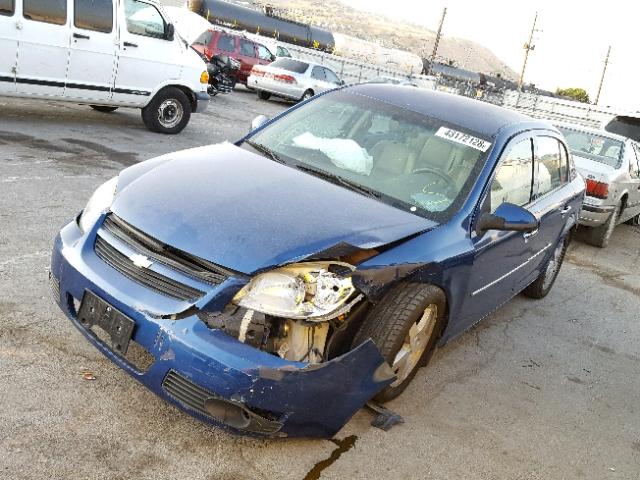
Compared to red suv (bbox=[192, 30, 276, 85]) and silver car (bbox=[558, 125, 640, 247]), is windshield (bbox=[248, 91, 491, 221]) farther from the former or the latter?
red suv (bbox=[192, 30, 276, 85])

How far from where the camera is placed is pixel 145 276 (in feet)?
9.19

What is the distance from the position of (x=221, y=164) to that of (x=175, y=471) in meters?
1.66

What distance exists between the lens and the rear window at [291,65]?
20281mm

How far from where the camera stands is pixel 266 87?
19.9 m

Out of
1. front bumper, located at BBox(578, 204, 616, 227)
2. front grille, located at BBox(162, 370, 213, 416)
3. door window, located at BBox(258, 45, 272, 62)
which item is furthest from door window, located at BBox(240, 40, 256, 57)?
front grille, located at BBox(162, 370, 213, 416)

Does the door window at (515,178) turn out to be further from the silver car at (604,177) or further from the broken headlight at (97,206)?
the silver car at (604,177)

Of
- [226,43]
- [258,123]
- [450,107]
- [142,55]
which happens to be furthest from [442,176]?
[226,43]

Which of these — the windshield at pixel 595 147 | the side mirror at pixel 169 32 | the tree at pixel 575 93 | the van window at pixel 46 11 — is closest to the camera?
the van window at pixel 46 11

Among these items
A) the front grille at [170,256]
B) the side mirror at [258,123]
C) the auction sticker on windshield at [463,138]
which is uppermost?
the auction sticker on windshield at [463,138]

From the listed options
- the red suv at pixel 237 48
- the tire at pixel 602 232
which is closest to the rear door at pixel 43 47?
the tire at pixel 602 232

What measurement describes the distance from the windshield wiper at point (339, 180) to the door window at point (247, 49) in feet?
63.4

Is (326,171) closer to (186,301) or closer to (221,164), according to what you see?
(221,164)

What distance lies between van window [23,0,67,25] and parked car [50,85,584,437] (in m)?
5.24

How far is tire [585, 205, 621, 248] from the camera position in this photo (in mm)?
8734
